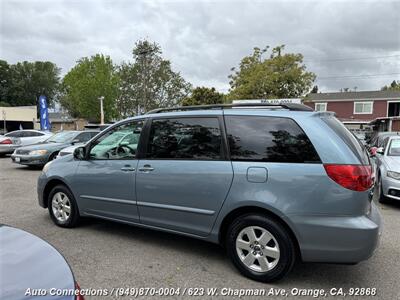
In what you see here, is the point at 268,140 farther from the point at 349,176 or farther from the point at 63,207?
the point at 63,207

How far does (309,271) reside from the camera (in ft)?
12.7

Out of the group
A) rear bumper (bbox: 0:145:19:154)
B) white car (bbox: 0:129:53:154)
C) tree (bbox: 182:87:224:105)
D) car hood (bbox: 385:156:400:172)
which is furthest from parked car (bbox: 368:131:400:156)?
tree (bbox: 182:87:224:105)

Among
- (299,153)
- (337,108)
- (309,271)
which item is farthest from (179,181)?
(337,108)

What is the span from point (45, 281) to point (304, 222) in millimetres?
2348

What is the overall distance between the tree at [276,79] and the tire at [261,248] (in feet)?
98.6

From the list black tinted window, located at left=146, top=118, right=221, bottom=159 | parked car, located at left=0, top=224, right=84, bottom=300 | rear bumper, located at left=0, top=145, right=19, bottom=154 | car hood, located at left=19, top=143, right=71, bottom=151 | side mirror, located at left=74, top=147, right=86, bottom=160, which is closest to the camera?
parked car, located at left=0, top=224, right=84, bottom=300

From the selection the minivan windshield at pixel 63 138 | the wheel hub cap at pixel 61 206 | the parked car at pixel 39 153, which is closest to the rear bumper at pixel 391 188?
the wheel hub cap at pixel 61 206

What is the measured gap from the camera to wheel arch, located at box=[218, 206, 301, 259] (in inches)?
136

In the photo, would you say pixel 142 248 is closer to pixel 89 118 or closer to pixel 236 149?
pixel 236 149

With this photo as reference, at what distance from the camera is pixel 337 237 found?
324cm

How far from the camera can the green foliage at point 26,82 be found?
237 feet

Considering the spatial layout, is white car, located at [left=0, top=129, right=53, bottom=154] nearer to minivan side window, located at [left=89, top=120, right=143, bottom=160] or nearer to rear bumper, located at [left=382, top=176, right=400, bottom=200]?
minivan side window, located at [left=89, top=120, right=143, bottom=160]

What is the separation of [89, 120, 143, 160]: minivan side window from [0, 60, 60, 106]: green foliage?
77.4m

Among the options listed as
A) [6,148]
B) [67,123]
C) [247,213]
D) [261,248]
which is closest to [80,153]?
[247,213]
